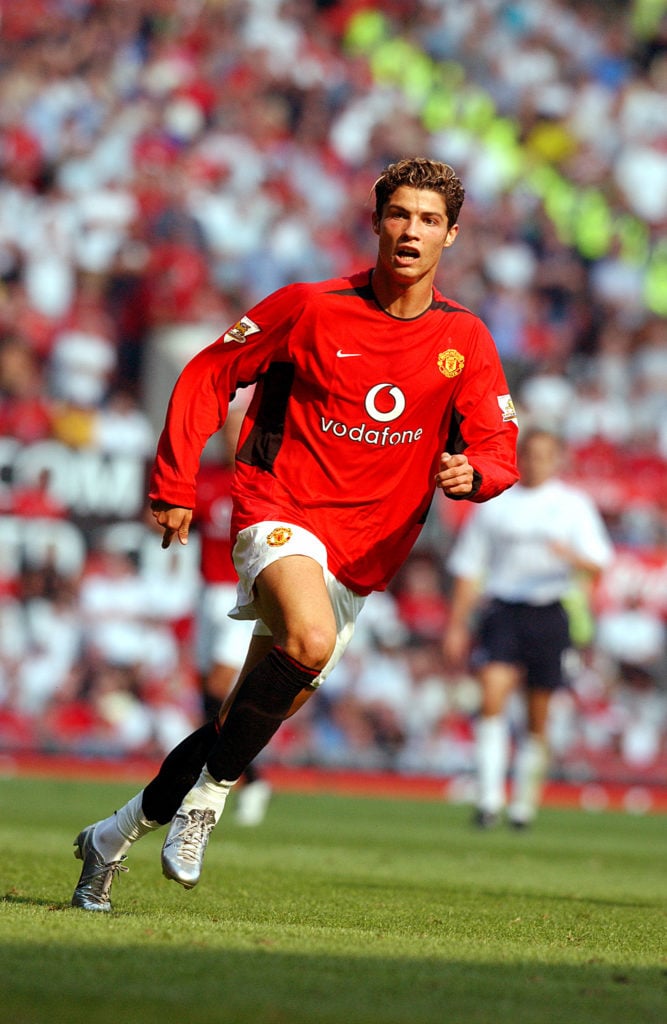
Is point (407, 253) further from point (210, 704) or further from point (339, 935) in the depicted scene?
point (210, 704)

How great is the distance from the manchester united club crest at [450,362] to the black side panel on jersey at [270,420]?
0.49 metres

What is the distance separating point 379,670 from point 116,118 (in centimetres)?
705

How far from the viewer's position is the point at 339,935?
15.8ft

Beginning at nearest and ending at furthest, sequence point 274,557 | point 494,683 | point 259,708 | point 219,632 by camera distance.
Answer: point 259,708 → point 274,557 → point 219,632 → point 494,683

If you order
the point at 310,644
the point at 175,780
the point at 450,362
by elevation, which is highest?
the point at 450,362

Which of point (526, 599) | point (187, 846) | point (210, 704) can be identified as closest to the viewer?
point (187, 846)

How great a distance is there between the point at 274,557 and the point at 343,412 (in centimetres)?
57

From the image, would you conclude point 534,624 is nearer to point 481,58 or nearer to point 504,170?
point 504,170

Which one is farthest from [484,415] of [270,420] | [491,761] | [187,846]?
[491,761]

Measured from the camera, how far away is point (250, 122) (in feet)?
65.3

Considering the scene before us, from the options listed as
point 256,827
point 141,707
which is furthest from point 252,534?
point 141,707

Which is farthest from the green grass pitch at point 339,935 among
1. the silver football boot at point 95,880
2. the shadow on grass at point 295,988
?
the silver football boot at point 95,880

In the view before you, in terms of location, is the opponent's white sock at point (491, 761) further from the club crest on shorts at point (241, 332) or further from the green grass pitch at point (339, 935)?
the club crest on shorts at point (241, 332)

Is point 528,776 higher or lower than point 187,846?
lower
